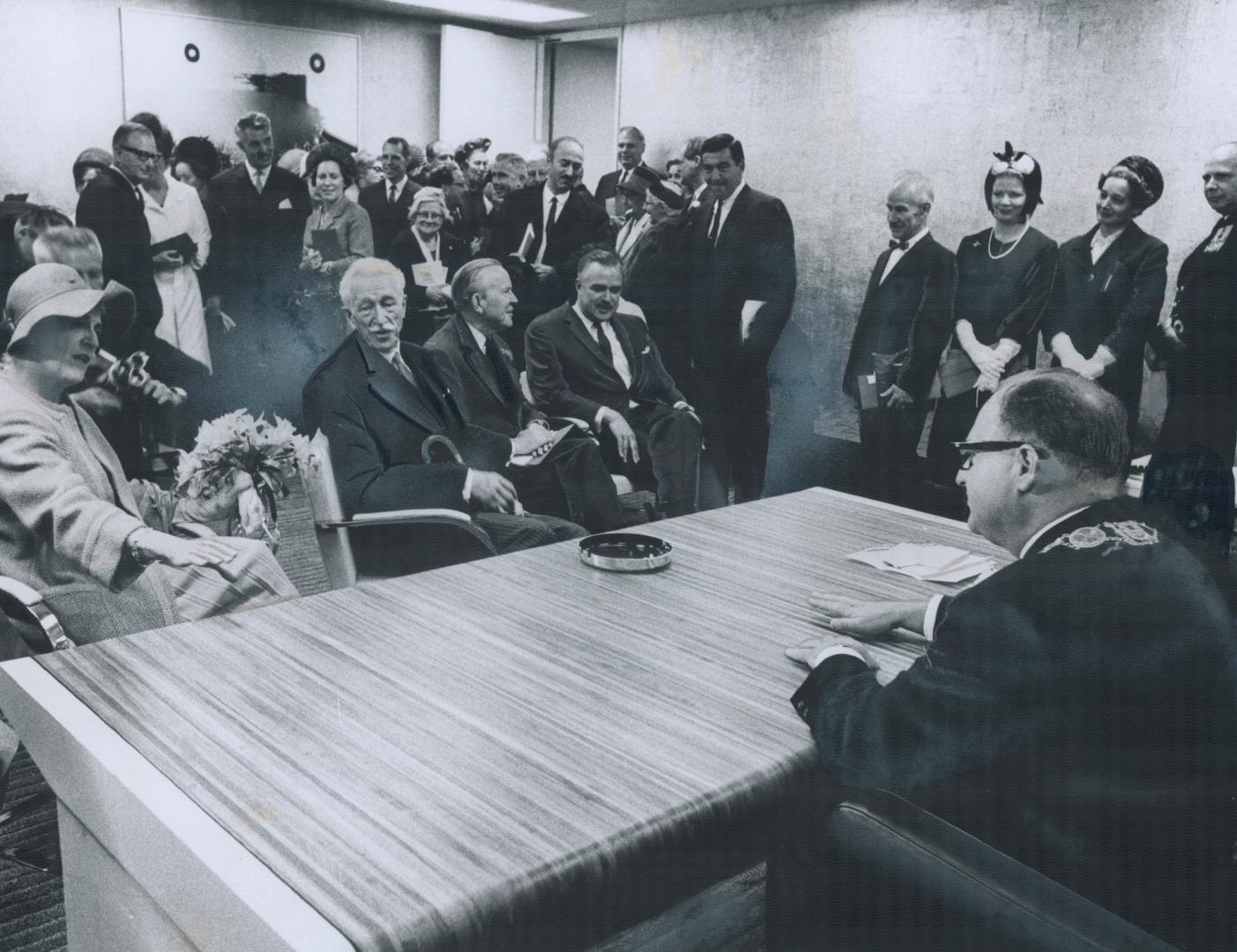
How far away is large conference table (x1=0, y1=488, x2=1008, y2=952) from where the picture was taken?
4.50 ft

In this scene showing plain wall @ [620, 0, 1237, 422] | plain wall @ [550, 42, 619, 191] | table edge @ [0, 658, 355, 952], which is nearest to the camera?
table edge @ [0, 658, 355, 952]

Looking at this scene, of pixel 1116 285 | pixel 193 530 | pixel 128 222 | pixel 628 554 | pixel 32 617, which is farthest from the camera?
pixel 1116 285

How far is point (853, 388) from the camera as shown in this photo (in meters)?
4.98

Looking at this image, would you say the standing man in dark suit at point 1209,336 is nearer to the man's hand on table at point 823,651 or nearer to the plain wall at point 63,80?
the man's hand on table at point 823,651

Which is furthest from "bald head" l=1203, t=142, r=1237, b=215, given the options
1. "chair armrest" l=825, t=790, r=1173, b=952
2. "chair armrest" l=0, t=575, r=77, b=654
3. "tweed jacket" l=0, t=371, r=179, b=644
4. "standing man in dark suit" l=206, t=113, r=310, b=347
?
"chair armrest" l=0, t=575, r=77, b=654

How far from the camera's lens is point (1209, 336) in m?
3.86

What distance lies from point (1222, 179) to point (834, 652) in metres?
2.85

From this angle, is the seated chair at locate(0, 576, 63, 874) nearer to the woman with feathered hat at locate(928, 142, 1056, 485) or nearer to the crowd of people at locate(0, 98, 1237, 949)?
the crowd of people at locate(0, 98, 1237, 949)

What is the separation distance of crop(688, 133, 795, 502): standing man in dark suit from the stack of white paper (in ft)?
8.11

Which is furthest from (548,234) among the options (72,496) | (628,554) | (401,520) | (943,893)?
(943,893)

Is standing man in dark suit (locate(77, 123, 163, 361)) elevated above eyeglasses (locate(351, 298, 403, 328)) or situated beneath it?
elevated above

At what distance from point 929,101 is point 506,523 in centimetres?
246

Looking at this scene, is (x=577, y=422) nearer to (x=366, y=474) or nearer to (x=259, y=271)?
(x=366, y=474)

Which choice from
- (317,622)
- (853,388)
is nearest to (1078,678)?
(317,622)
